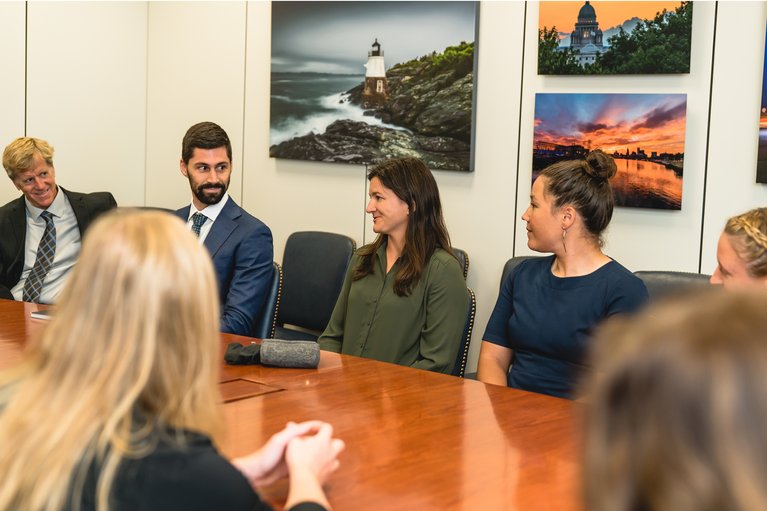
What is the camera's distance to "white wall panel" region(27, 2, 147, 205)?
5.60m

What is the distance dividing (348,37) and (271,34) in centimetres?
57

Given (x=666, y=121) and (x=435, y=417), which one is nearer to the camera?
(x=435, y=417)

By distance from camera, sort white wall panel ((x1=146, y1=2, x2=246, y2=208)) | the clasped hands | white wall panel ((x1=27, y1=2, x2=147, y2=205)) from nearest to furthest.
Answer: the clasped hands, white wall panel ((x1=27, y1=2, x2=147, y2=205)), white wall panel ((x1=146, y1=2, x2=246, y2=208))

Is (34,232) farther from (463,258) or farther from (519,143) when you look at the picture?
(519,143)

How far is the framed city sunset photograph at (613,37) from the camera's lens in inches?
160

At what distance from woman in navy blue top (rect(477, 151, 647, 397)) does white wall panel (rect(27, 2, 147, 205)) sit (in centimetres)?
345

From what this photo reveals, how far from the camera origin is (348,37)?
17.0 ft

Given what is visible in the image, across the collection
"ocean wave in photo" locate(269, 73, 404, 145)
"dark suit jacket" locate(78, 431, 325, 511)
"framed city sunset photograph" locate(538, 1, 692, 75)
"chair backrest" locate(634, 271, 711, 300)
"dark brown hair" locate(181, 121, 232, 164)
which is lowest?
"dark suit jacket" locate(78, 431, 325, 511)

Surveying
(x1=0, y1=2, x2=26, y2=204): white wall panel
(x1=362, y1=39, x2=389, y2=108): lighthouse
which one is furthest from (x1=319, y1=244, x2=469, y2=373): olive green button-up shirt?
(x1=0, y1=2, x2=26, y2=204): white wall panel

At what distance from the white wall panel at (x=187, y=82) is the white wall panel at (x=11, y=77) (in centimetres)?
91

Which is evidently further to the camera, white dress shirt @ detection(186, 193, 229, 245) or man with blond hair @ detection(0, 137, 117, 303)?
man with blond hair @ detection(0, 137, 117, 303)

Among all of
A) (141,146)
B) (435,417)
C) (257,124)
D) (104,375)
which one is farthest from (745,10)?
(141,146)

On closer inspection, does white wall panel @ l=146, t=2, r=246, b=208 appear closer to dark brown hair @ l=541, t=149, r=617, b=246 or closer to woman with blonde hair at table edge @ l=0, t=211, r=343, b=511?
dark brown hair @ l=541, t=149, r=617, b=246

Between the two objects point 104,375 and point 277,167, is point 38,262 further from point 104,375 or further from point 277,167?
point 104,375
